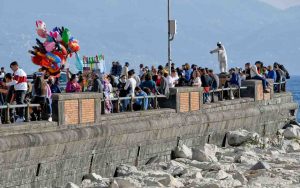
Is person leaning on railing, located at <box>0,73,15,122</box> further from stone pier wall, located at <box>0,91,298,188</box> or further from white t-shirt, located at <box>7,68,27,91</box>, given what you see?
stone pier wall, located at <box>0,91,298,188</box>

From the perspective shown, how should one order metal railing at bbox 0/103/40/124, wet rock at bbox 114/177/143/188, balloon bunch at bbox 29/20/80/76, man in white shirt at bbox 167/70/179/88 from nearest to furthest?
1. metal railing at bbox 0/103/40/124
2. wet rock at bbox 114/177/143/188
3. man in white shirt at bbox 167/70/179/88
4. balloon bunch at bbox 29/20/80/76

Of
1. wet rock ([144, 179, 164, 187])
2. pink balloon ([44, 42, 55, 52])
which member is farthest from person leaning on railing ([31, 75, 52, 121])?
pink balloon ([44, 42, 55, 52])

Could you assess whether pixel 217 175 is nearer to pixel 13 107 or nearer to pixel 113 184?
pixel 113 184

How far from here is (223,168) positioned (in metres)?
25.9

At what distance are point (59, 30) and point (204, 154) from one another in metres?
9.37

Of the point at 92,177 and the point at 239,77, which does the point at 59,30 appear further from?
the point at 92,177

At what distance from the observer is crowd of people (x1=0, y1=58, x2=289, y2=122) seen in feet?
77.5

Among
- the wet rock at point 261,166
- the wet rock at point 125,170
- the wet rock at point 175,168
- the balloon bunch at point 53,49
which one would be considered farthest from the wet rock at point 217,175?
the balloon bunch at point 53,49

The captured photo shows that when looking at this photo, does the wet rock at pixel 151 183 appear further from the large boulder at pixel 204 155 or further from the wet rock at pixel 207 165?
the large boulder at pixel 204 155

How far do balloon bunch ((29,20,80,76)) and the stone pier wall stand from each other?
206 inches

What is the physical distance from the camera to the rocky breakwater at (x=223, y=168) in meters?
23.1

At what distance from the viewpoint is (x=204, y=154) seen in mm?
27656

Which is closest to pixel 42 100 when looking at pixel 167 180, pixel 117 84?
pixel 167 180

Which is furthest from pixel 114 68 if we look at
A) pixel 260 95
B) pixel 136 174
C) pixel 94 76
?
pixel 136 174
